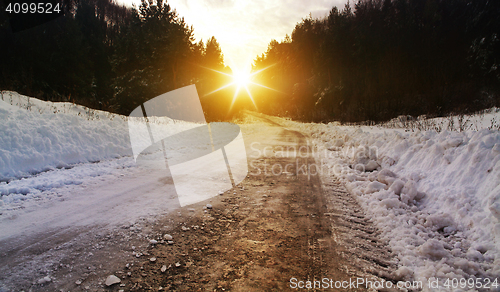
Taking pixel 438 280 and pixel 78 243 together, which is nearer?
pixel 438 280

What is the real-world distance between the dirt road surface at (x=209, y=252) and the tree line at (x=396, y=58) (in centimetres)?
2038

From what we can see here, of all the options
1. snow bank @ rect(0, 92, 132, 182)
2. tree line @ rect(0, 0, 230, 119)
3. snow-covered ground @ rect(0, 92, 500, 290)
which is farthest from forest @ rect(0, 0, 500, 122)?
snow-covered ground @ rect(0, 92, 500, 290)

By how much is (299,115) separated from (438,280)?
120 ft

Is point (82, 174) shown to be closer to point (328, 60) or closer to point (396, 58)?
point (328, 60)

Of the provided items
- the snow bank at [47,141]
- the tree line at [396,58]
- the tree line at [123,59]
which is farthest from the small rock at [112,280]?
the tree line at [396,58]

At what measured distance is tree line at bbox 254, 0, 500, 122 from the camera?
Answer: 2423cm

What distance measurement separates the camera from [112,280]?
2.16m

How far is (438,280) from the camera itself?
2289mm

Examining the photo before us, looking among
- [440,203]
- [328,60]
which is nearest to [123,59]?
[328,60]

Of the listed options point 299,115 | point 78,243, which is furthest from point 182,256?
point 299,115

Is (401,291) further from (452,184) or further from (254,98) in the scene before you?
(254,98)

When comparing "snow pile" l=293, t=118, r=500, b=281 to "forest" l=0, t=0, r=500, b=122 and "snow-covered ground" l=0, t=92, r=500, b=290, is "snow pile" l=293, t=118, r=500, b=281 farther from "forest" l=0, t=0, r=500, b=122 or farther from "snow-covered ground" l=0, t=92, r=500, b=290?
Result: "forest" l=0, t=0, r=500, b=122

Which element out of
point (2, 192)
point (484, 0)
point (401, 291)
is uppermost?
point (484, 0)

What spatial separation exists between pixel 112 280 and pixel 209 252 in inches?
38.8
